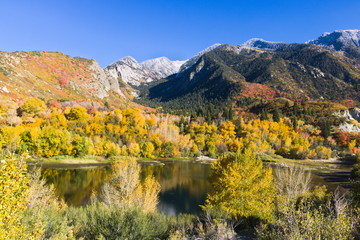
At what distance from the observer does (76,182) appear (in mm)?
58375

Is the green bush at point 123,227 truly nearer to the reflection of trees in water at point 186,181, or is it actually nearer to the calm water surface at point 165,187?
the calm water surface at point 165,187

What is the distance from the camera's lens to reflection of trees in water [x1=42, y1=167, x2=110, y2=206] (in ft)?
151

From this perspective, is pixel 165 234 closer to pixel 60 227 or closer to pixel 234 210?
pixel 60 227

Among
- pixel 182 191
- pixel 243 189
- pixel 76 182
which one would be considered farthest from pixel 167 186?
pixel 243 189

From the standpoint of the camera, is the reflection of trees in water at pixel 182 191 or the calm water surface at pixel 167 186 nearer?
the reflection of trees in water at pixel 182 191

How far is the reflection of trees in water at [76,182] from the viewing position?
4604cm

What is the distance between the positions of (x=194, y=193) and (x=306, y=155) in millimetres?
91876

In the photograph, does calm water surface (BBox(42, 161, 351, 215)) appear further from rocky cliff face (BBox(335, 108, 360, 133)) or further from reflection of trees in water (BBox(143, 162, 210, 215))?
rocky cliff face (BBox(335, 108, 360, 133))

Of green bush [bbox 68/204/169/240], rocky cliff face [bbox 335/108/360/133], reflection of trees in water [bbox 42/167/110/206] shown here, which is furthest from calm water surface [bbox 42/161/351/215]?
rocky cliff face [bbox 335/108/360/133]

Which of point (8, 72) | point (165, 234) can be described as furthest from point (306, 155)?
point (8, 72)

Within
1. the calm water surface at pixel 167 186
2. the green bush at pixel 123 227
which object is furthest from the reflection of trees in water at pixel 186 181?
the green bush at pixel 123 227

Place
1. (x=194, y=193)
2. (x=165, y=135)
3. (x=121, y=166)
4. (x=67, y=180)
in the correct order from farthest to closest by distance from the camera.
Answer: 1. (x=165, y=135)
2. (x=67, y=180)
3. (x=194, y=193)
4. (x=121, y=166)

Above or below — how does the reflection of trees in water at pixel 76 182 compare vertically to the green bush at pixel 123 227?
below

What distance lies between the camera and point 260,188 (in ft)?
95.2
